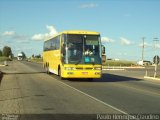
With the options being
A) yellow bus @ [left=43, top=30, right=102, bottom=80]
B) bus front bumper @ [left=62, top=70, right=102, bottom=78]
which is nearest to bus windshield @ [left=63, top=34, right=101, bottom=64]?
yellow bus @ [left=43, top=30, right=102, bottom=80]

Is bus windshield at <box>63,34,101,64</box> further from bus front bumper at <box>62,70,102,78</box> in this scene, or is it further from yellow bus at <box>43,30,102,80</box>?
bus front bumper at <box>62,70,102,78</box>

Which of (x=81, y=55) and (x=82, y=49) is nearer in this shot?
(x=81, y=55)

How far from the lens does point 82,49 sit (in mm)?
28828

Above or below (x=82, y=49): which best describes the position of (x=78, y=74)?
below

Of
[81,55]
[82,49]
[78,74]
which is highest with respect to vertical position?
[82,49]

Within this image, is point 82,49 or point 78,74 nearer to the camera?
point 78,74

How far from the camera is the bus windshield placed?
28734mm

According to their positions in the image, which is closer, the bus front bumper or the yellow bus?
the bus front bumper

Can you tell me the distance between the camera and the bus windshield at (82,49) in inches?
1131

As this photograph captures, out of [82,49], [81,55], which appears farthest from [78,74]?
[82,49]

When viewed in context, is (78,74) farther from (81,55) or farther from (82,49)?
(82,49)

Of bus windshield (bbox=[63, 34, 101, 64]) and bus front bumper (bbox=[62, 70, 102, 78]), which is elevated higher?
bus windshield (bbox=[63, 34, 101, 64])

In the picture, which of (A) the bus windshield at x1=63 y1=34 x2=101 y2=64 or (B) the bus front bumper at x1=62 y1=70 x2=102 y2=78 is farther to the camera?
(A) the bus windshield at x1=63 y1=34 x2=101 y2=64

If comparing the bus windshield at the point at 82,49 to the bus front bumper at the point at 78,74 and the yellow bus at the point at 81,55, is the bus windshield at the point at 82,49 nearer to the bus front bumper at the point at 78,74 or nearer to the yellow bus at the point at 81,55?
the yellow bus at the point at 81,55
